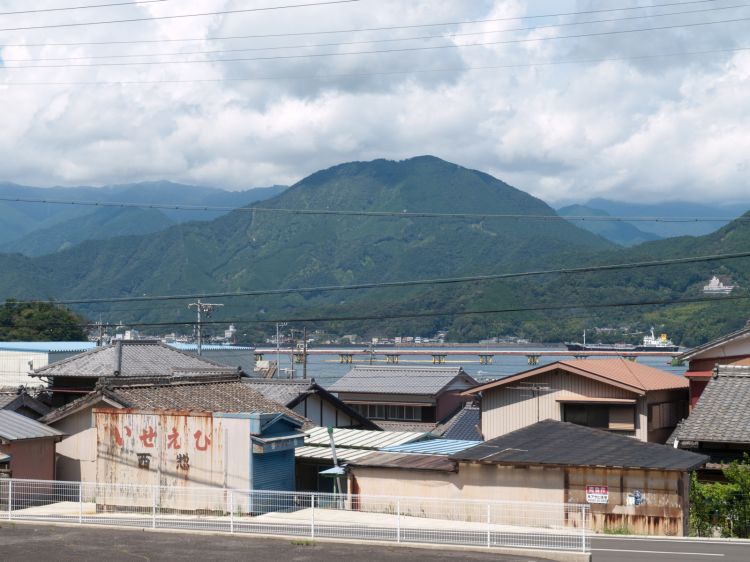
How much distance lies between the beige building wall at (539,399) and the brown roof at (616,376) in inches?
11.9

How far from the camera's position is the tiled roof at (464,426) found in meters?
43.0

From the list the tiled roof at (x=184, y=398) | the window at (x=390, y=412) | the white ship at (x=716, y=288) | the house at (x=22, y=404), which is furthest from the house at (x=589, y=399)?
the white ship at (x=716, y=288)

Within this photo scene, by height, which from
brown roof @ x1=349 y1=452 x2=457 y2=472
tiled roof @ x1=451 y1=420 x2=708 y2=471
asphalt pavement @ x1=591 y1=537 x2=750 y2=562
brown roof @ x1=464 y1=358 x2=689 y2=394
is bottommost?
asphalt pavement @ x1=591 y1=537 x2=750 y2=562

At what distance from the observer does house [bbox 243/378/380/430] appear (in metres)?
36.8

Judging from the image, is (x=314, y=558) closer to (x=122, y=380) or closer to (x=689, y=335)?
(x=122, y=380)

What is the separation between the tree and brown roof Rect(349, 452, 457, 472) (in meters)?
86.3

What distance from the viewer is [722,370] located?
99.0 feet

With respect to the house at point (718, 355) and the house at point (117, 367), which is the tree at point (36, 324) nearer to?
the house at point (117, 367)

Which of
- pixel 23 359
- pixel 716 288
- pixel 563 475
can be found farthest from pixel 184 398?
pixel 716 288

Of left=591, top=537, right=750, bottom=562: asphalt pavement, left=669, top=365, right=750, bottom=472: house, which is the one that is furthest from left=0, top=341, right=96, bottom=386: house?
left=591, top=537, right=750, bottom=562: asphalt pavement

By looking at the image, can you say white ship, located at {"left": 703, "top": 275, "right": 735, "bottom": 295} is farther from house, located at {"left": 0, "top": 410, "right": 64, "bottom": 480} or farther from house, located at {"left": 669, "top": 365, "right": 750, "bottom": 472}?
house, located at {"left": 0, "top": 410, "right": 64, "bottom": 480}

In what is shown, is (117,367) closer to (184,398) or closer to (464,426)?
(184,398)

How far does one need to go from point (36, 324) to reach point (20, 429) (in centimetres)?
8658

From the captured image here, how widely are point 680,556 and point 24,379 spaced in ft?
182
